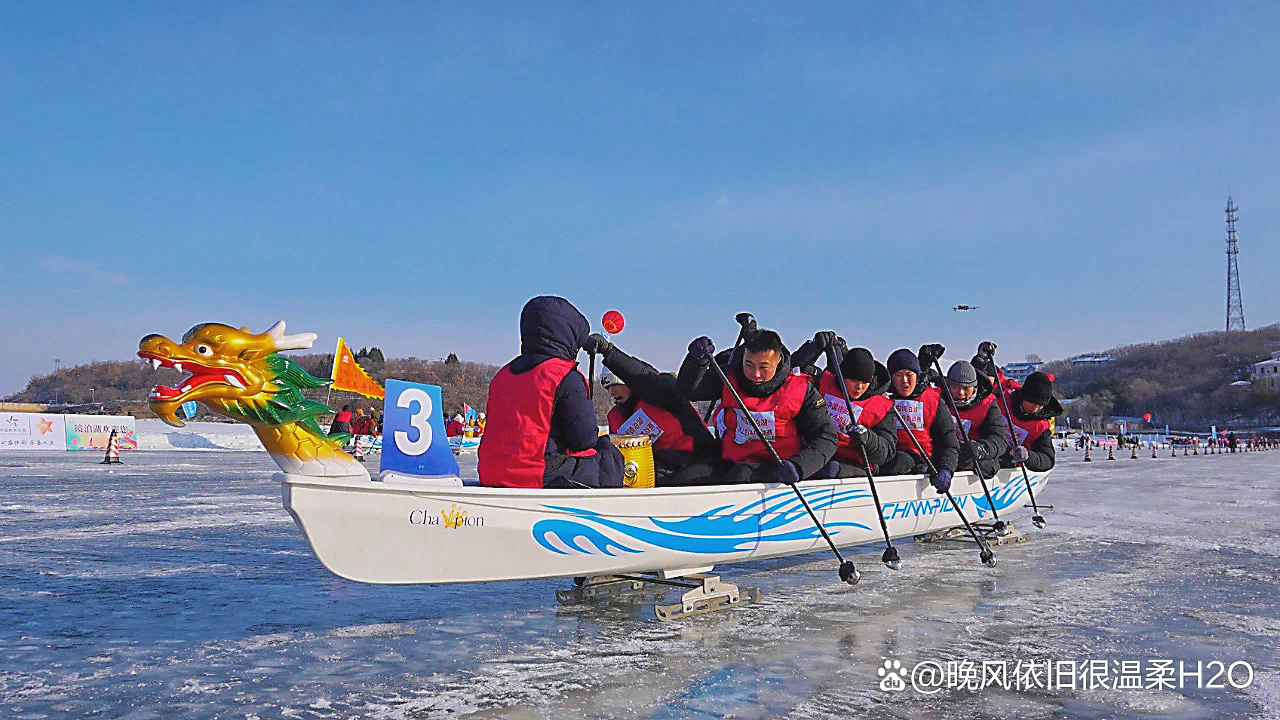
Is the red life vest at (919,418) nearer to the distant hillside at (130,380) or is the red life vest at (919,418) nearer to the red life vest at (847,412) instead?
the red life vest at (847,412)

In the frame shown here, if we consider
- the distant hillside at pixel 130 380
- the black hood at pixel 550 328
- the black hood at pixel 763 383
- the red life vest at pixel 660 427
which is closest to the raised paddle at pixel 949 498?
the black hood at pixel 763 383

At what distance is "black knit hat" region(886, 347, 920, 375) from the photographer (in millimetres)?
6848

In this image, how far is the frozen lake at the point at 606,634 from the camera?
Answer: 3.33 meters

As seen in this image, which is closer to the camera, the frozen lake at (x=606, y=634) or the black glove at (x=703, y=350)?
Answer: the frozen lake at (x=606, y=634)

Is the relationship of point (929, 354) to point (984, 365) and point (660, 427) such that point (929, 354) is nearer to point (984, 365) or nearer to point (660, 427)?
point (984, 365)

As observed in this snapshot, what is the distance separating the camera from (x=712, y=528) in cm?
482

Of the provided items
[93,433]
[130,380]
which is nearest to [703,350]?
[93,433]

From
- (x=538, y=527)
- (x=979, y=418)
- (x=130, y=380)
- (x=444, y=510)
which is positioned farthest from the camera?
(x=130, y=380)

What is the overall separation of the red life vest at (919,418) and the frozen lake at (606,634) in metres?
0.92

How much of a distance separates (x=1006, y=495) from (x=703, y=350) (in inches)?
169

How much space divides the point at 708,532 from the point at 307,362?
56.7 meters

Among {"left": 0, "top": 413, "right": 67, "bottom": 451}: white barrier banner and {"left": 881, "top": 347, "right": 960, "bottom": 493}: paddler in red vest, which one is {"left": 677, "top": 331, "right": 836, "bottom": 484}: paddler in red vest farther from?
{"left": 0, "top": 413, "right": 67, "bottom": 451}: white barrier banner

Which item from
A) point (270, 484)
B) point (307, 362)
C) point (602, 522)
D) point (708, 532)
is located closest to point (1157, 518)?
point (708, 532)

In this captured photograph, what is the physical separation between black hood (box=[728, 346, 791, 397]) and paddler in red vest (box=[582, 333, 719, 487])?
14.5 inches
